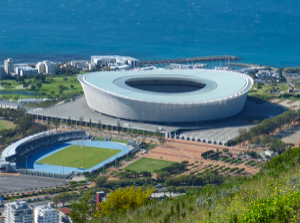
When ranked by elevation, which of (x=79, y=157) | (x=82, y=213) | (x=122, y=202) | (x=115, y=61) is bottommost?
(x=79, y=157)

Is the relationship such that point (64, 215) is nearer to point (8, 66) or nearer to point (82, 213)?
point (82, 213)

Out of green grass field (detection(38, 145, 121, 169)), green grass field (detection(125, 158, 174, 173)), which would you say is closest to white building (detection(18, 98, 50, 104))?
green grass field (detection(38, 145, 121, 169))

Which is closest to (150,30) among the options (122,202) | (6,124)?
(6,124)

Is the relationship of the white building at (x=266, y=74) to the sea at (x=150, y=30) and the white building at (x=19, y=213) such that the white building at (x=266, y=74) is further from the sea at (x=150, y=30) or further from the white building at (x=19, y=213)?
the white building at (x=19, y=213)

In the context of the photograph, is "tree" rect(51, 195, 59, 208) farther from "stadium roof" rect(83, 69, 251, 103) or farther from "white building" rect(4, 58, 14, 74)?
"white building" rect(4, 58, 14, 74)

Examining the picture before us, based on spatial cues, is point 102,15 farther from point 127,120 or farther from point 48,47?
point 127,120

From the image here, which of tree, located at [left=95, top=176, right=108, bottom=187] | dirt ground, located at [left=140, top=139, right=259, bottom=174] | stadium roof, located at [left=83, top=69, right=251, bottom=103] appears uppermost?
stadium roof, located at [left=83, top=69, right=251, bottom=103]

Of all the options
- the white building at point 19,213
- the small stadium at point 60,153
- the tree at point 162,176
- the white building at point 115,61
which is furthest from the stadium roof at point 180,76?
the white building at point 19,213
